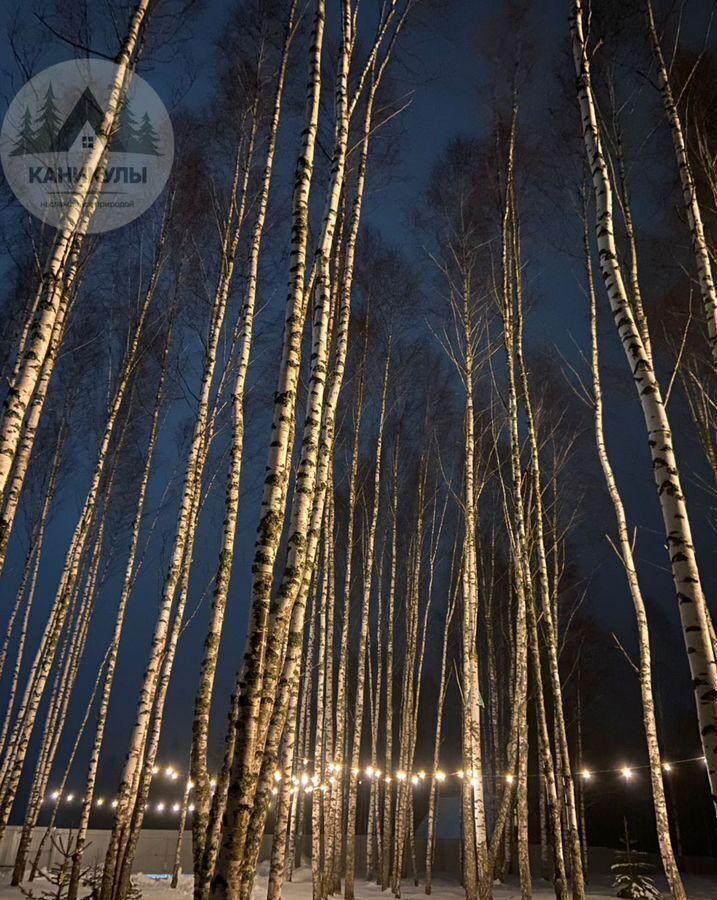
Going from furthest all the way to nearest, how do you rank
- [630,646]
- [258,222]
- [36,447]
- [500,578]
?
[630,646] < [500,578] < [36,447] < [258,222]

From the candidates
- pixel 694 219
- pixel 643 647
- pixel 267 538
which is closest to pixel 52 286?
pixel 267 538

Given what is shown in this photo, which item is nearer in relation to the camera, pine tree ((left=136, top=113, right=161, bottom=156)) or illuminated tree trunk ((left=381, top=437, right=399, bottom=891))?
pine tree ((left=136, top=113, right=161, bottom=156))

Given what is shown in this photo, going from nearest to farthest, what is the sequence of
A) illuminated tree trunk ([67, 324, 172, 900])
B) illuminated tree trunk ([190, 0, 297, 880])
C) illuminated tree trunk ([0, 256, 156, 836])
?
illuminated tree trunk ([190, 0, 297, 880])
illuminated tree trunk ([67, 324, 172, 900])
illuminated tree trunk ([0, 256, 156, 836])

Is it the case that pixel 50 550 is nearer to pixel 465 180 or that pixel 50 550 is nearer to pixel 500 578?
pixel 500 578

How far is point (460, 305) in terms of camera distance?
34.6 ft

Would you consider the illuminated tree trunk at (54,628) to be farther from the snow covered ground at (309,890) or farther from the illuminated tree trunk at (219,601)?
the illuminated tree trunk at (219,601)

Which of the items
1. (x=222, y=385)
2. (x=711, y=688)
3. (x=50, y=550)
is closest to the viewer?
(x=711, y=688)

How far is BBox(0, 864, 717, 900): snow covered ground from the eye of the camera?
9.21m

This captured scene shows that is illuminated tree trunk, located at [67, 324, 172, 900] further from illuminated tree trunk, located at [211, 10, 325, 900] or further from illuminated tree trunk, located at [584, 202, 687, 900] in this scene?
illuminated tree trunk, located at [584, 202, 687, 900]

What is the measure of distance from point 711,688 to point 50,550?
79201 millimetres

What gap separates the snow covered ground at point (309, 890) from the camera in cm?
921

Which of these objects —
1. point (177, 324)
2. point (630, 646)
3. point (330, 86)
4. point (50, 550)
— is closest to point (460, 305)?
point (330, 86)

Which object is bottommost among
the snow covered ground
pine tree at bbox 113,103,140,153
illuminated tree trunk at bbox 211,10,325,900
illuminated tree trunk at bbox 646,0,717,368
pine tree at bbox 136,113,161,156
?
the snow covered ground

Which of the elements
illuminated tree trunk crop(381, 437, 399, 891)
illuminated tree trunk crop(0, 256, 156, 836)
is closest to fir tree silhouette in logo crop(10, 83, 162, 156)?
illuminated tree trunk crop(0, 256, 156, 836)
